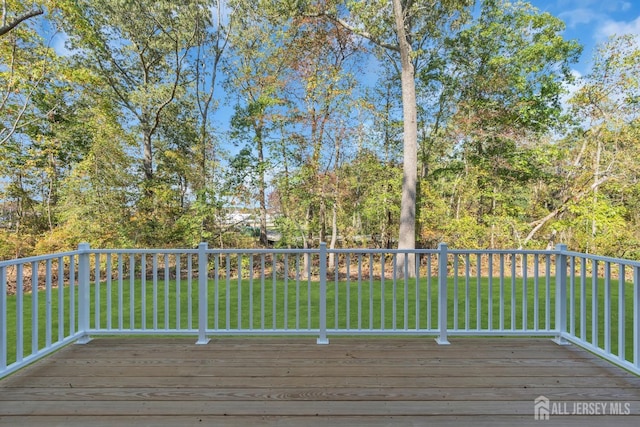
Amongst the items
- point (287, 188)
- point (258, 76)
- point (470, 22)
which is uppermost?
point (470, 22)

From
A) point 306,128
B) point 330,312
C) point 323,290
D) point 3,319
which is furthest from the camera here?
point 306,128

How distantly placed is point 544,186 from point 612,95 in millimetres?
2483

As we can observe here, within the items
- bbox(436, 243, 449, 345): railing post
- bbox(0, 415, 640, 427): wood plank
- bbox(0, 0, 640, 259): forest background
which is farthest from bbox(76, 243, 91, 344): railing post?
bbox(0, 0, 640, 259): forest background

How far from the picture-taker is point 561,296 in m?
2.92

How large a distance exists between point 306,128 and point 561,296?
6.84m

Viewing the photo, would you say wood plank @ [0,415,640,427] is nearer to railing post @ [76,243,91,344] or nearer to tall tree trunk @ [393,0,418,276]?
railing post @ [76,243,91,344]

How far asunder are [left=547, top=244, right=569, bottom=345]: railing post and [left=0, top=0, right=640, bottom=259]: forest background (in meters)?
5.33

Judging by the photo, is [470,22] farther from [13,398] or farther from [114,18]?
[13,398]

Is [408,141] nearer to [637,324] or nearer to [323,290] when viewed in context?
[323,290]

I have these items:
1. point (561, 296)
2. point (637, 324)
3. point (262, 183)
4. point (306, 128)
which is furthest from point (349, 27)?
point (637, 324)

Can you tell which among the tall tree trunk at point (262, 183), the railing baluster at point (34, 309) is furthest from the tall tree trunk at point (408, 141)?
the railing baluster at point (34, 309)

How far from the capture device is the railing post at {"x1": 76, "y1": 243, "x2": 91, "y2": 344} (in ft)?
9.61

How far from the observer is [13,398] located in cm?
199

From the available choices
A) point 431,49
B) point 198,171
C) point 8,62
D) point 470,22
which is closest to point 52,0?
point 8,62
